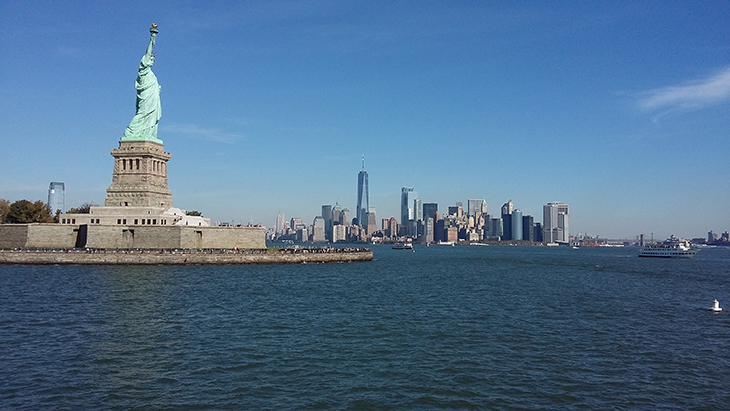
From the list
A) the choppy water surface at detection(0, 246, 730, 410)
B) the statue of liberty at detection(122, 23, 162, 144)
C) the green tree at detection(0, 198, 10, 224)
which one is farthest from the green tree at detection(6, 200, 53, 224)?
the choppy water surface at detection(0, 246, 730, 410)

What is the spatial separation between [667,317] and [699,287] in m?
26.8

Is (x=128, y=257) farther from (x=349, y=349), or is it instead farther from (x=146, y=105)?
(x=349, y=349)

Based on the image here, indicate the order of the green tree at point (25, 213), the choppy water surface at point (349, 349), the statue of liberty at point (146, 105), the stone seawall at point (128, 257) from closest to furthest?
the choppy water surface at point (349, 349), the stone seawall at point (128, 257), the statue of liberty at point (146, 105), the green tree at point (25, 213)

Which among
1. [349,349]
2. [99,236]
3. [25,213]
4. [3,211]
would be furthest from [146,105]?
[349,349]

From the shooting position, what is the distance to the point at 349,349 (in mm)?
25391

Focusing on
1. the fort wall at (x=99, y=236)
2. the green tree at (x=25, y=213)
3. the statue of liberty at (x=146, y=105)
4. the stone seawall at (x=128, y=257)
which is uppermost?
the statue of liberty at (x=146, y=105)

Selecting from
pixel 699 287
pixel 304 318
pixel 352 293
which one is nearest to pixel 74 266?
pixel 352 293

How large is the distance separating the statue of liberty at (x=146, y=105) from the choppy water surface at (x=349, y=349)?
131ft

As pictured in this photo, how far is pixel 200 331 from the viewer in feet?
93.7

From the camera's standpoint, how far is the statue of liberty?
274 feet

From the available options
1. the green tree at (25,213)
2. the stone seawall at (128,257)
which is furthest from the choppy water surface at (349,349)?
the green tree at (25,213)

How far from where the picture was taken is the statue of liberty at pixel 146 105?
83.4 metres

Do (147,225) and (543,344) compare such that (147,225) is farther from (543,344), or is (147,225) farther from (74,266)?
(543,344)

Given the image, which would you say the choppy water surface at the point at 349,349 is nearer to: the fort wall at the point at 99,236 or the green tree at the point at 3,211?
the fort wall at the point at 99,236
